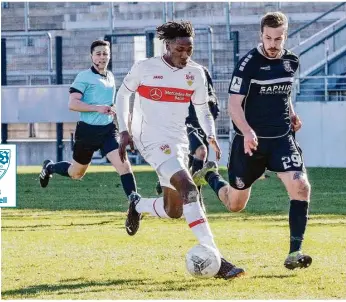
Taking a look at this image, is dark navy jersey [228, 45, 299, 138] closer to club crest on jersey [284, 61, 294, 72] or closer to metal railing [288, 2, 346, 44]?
club crest on jersey [284, 61, 294, 72]

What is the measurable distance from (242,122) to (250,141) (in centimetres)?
20

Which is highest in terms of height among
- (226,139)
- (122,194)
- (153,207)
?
(153,207)

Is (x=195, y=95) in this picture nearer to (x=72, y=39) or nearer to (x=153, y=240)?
(x=153, y=240)

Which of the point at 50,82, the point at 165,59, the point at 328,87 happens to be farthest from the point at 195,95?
the point at 50,82

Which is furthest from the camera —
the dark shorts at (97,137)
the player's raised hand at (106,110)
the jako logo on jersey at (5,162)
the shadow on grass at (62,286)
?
the dark shorts at (97,137)

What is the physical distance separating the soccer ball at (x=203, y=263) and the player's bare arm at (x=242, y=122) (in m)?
0.96

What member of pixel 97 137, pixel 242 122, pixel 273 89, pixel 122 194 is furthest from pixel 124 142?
pixel 122 194

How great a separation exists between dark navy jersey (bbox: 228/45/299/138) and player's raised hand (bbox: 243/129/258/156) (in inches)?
16.2

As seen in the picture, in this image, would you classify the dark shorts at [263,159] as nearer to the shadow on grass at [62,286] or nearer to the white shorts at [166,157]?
the white shorts at [166,157]

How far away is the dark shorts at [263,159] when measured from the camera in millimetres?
9617

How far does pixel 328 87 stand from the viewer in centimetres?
3014

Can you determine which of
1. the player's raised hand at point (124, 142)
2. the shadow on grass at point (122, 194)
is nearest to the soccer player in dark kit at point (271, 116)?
the player's raised hand at point (124, 142)

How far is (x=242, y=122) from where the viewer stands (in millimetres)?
9344

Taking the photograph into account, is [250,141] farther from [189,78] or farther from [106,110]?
[106,110]
